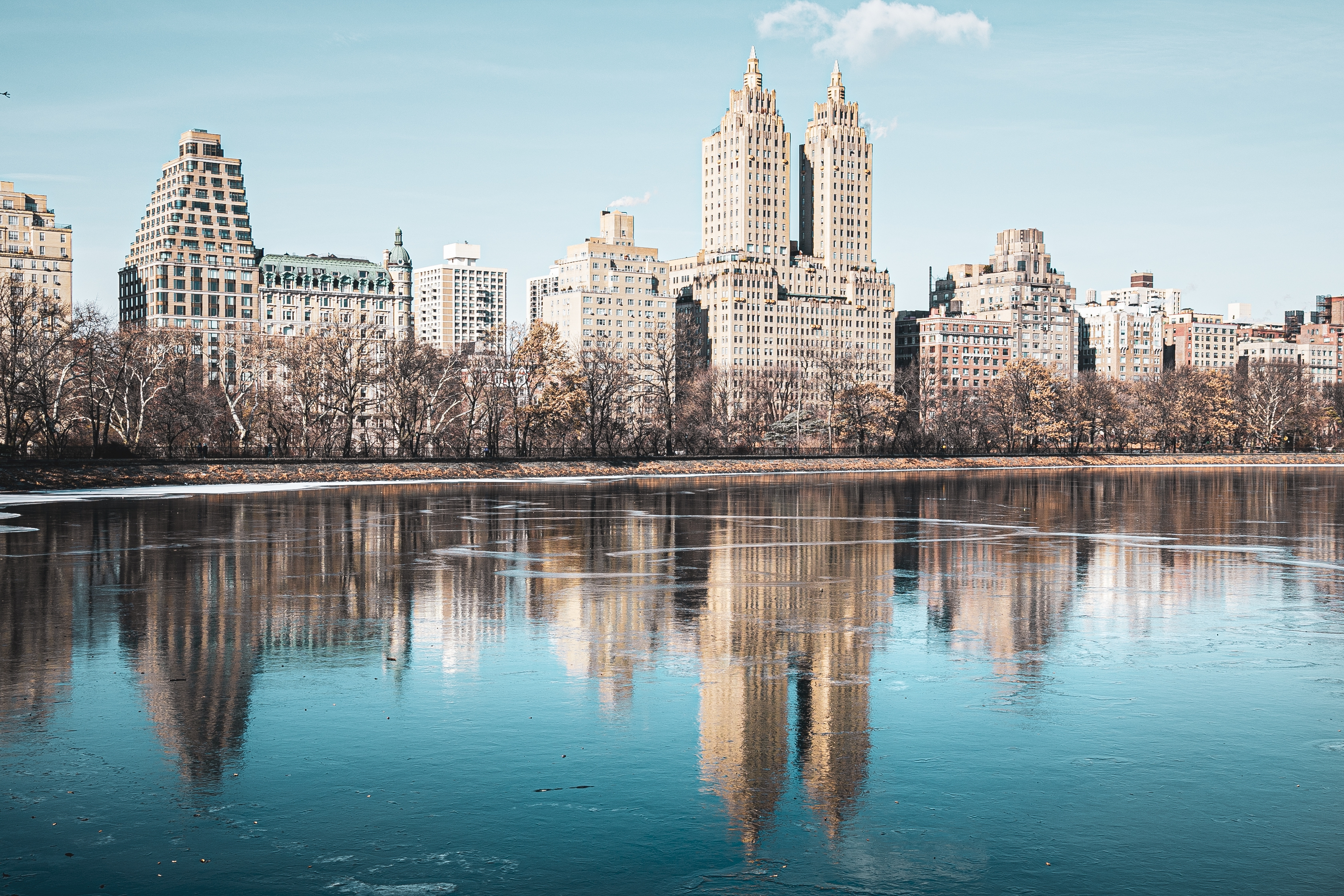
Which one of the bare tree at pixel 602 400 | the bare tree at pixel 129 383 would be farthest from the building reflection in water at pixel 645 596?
the bare tree at pixel 602 400

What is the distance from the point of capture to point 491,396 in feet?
329

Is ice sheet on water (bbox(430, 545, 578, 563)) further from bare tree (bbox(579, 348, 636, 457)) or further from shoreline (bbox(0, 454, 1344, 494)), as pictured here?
bare tree (bbox(579, 348, 636, 457))

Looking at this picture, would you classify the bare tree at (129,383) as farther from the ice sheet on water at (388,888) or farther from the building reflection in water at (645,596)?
the ice sheet on water at (388,888)

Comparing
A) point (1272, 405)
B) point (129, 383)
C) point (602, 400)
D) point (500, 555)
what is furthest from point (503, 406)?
point (1272, 405)

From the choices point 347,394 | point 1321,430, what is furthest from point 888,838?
point 1321,430

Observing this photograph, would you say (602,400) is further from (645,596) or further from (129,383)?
(645,596)

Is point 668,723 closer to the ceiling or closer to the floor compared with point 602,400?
closer to the floor

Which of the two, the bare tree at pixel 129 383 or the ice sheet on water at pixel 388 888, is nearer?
the ice sheet on water at pixel 388 888

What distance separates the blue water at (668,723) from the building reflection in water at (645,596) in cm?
12

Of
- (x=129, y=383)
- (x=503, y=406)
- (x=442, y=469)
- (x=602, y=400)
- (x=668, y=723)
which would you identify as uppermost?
(x=129, y=383)

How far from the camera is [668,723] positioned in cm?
1522

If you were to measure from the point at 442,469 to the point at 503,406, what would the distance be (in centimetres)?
1793

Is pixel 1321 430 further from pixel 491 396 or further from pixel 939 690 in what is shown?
pixel 939 690

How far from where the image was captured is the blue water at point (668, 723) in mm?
10797
